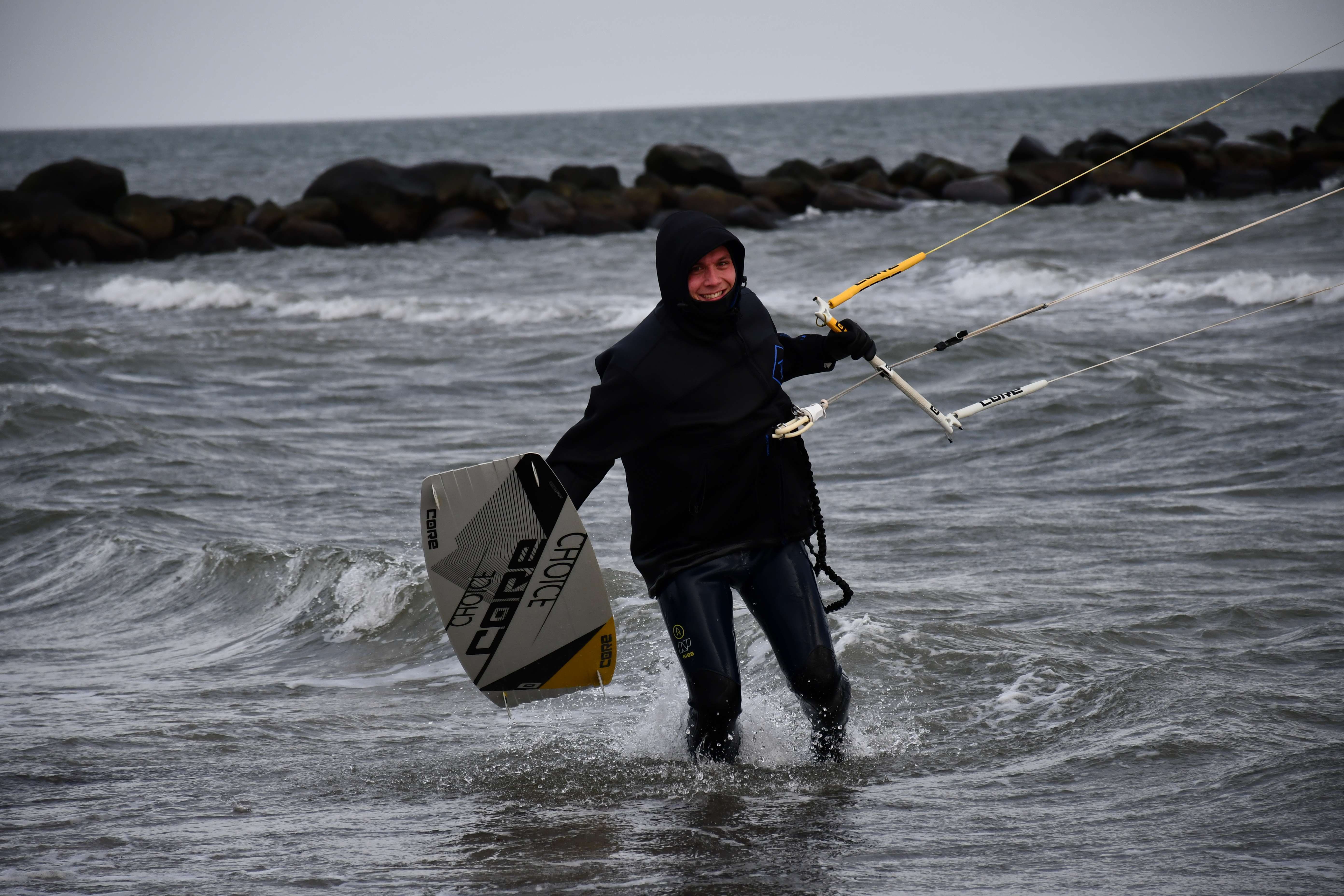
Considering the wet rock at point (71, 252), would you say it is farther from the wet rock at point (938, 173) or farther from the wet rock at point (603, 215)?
the wet rock at point (938, 173)

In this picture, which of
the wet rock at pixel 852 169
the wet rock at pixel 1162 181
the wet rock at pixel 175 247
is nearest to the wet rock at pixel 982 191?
the wet rock at pixel 1162 181

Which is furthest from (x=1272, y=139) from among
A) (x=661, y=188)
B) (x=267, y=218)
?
(x=267, y=218)

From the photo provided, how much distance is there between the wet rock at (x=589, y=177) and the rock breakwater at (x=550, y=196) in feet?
0.16

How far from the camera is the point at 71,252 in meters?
30.5

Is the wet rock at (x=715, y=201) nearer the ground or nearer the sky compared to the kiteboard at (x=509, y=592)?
nearer the sky

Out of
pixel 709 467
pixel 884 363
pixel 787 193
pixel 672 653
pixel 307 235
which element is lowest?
pixel 672 653

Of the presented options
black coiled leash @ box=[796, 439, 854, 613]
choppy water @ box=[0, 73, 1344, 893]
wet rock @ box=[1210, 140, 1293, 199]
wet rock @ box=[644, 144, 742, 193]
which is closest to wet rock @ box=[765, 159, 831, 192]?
wet rock @ box=[644, 144, 742, 193]

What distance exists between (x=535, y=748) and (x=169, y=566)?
151 inches

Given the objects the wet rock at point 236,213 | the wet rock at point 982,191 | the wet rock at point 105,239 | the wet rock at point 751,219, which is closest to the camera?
the wet rock at point 105,239

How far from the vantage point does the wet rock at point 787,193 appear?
34.6 m

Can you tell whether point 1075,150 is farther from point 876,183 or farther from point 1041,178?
point 876,183

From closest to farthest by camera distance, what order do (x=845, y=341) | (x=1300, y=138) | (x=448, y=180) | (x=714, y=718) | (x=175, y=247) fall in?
(x=714, y=718), (x=845, y=341), (x=175, y=247), (x=448, y=180), (x=1300, y=138)

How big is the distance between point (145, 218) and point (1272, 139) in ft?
102

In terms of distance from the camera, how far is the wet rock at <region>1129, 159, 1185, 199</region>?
30.9 metres
